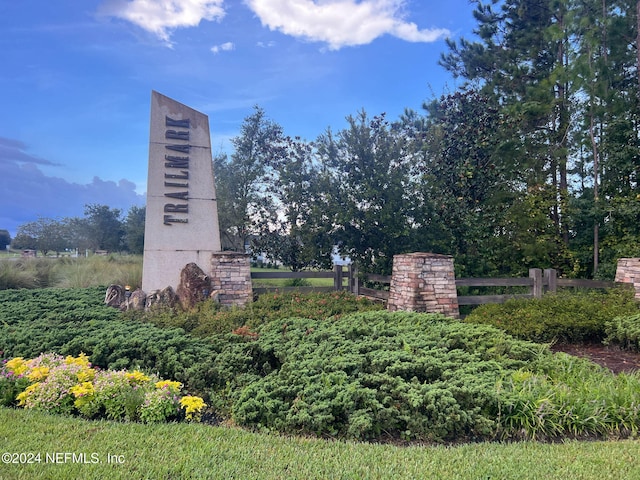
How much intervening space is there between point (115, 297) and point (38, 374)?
438 centimetres

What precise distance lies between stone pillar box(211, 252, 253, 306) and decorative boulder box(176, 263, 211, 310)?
0.54 feet

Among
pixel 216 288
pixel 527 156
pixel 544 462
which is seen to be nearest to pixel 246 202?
pixel 216 288

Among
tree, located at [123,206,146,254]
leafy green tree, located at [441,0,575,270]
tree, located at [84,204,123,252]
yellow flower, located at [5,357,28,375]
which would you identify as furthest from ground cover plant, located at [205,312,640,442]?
tree, located at [84,204,123,252]

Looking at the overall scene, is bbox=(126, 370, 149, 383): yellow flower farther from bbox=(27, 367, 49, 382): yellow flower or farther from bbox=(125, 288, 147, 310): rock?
bbox=(125, 288, 147, 310): rock

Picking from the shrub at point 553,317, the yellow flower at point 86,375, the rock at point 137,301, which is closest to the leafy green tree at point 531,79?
the shrub at point 553,317

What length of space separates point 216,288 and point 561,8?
1216cm

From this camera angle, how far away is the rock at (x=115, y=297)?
770 cm

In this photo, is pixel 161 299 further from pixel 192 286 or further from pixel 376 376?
pixel 376 376

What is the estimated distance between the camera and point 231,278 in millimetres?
7996

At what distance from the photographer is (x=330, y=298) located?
26.1 ft

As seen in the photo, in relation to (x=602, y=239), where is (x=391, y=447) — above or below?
below

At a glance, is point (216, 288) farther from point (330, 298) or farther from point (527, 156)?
point (527, 156)

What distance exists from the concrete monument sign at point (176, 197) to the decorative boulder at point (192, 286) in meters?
0.36

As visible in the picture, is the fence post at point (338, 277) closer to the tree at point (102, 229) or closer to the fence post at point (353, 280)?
the fence post at point (353, 280)
